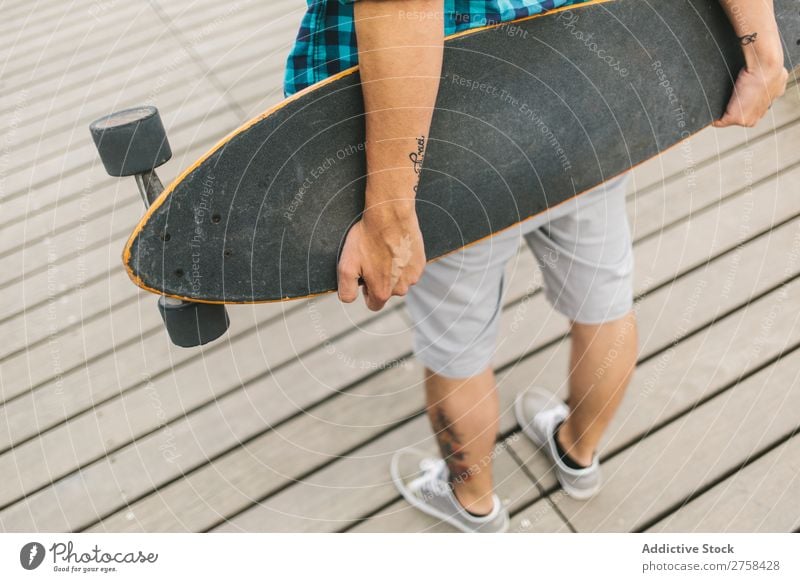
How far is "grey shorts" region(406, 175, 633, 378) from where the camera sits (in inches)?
33.7

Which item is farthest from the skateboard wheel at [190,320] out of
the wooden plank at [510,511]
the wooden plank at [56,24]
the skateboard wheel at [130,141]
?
the wooden plank at [56,24]

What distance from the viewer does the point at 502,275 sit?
2.93 ft

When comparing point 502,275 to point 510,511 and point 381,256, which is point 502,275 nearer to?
point 381,256

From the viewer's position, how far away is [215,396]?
1.30 m

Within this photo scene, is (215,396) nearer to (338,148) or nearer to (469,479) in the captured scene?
(469,479)

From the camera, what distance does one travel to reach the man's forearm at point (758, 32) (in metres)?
0.89

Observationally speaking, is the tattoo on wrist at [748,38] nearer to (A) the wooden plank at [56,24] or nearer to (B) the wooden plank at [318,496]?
(B) the wooden plank at [318,496]

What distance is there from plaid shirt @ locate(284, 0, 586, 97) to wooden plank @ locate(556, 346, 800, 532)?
775 millimetres

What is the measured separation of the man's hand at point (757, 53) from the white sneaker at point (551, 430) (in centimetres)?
58

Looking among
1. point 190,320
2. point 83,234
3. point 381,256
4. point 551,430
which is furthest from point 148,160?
point 83,234

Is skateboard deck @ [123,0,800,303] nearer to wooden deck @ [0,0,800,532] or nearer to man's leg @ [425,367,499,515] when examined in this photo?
man's leg @ [425,367,499,515]

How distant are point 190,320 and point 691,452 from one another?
0.87m
